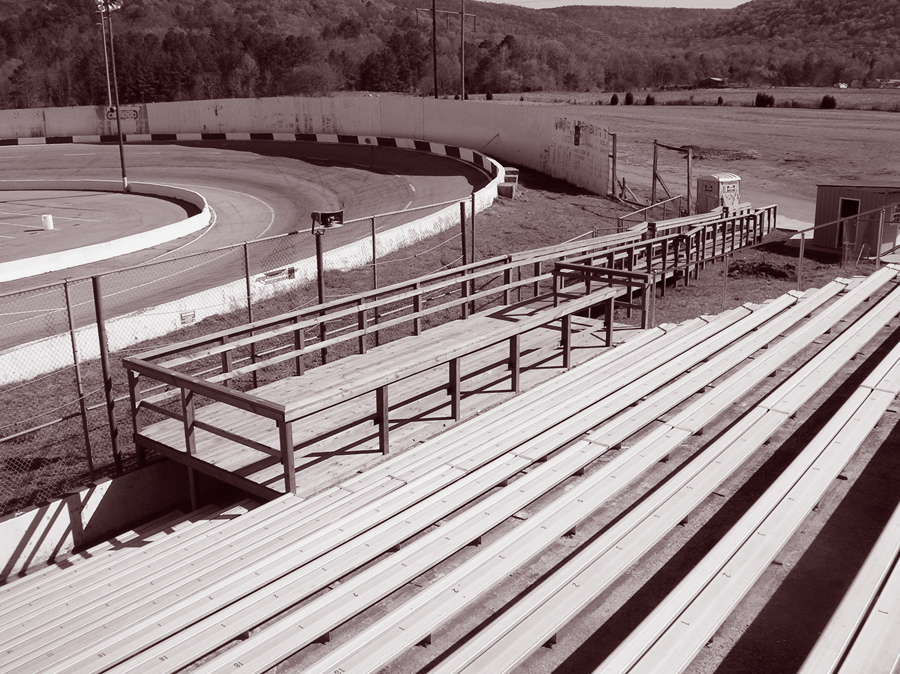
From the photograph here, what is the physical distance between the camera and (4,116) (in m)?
58.3

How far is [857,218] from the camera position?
65.9ft

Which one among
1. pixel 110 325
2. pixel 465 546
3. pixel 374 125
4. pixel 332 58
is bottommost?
pixel 110 325

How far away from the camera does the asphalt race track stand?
63.2 ft

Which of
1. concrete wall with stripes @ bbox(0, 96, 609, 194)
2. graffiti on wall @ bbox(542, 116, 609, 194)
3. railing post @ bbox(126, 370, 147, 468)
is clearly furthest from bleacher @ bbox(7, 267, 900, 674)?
concrete wall with stripes @ bbox(0, 96, 609, 194)

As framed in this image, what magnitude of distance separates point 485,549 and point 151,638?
6.70 feet

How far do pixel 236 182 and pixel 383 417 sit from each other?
1238 inches

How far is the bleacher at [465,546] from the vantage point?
462 centimetres

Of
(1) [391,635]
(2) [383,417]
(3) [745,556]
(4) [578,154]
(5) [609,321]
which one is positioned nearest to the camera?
(1) [391,635]

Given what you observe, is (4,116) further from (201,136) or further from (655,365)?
(655,365)

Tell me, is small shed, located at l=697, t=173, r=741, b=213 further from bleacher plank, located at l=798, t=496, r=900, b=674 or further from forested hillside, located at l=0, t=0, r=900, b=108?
forested hillside, located at l=0, t=0, r=900, b=108

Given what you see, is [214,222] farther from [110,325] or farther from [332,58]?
[332,58]

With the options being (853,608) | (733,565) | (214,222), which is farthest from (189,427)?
(214,222)

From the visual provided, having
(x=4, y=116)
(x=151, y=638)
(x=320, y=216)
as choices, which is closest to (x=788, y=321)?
(x=320, y=216)

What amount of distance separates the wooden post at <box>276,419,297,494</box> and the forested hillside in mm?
48957
